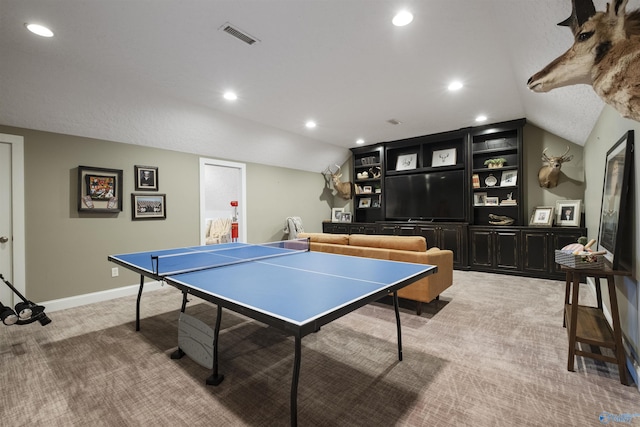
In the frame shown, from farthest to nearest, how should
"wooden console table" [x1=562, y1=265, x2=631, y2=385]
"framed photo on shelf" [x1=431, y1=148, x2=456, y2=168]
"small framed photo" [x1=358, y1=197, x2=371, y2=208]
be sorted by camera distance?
"small framed photo" [x1=358, y1=197, x2=371, y2=208]
"framed photo on shelf" [x1=431, y1=148, x2=456, y2=168]
"wooden console table" [x1=562, y1=265, x2=631, y2=385]

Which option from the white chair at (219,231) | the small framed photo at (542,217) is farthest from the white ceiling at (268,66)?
the white chair at (219,231)

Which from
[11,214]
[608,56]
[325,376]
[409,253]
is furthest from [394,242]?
[11,214]

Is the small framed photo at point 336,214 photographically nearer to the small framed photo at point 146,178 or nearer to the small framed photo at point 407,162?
the small framed photo at point 407,162

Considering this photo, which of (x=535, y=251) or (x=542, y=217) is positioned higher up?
(x=542, y=217)

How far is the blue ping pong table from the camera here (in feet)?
4.19

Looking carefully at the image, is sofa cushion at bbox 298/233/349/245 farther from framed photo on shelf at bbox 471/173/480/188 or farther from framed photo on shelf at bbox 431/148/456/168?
framed photo on shelf at bbox 431/148/456/168

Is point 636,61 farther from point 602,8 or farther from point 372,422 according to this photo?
point 372,422

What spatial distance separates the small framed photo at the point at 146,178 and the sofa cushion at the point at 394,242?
318cm

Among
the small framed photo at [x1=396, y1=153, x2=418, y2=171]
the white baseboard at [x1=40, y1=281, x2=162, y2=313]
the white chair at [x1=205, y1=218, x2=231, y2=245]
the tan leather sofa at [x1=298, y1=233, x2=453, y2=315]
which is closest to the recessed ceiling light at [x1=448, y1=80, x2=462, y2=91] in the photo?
the tan leather sofa at [x1=298, y1=233, x2=453, y2=315]

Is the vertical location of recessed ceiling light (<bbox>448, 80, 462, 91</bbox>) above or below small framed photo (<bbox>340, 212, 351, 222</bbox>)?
above

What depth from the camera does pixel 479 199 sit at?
5777mm

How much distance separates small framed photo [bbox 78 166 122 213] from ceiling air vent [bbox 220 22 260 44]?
2.80m

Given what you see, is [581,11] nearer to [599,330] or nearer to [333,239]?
[599,330]

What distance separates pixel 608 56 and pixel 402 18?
1.41 metres
